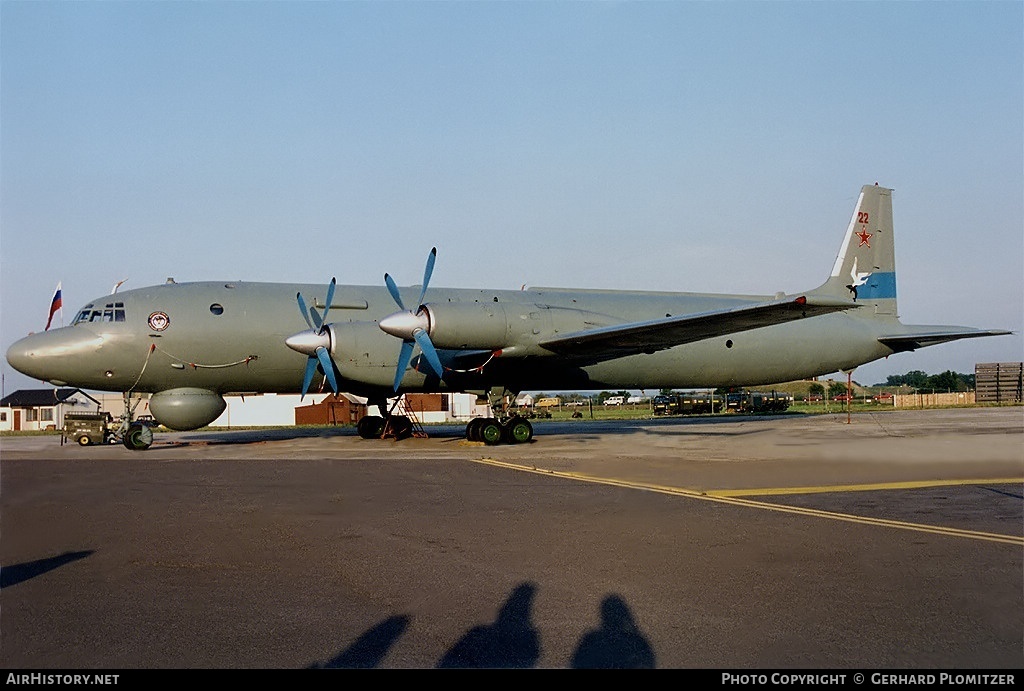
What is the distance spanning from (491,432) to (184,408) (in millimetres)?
9088

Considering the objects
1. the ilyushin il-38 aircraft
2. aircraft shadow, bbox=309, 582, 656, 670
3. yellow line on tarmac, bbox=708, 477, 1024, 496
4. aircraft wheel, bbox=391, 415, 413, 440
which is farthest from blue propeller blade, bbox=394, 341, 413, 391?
aircraft shadow, bbox=309, 582, 656, 670

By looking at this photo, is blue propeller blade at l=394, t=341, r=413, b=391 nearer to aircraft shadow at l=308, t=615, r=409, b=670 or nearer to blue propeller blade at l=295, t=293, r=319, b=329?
blue propeller blade at l=295, t=293, r=319, b=329

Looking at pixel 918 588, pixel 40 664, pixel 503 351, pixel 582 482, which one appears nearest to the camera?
pixel 40 664

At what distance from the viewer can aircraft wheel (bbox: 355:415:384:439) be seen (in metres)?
29.4

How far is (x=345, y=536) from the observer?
966 centimetres

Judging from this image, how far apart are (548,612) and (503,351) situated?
1758 cm

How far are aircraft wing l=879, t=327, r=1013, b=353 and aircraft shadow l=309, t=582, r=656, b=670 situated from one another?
1096 inches

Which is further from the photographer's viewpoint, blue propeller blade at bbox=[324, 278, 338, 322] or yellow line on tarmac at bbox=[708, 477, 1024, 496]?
blue propeller blade at bbox=[324, 278, 338, 322]

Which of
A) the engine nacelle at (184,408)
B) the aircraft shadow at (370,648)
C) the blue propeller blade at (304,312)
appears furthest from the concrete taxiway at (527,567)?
the blue propeller blade at (304,312)

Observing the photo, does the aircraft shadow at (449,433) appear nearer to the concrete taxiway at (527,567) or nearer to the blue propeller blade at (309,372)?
the blue propeller blade at (309,372)

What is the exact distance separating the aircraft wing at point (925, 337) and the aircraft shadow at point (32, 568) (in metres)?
29.1

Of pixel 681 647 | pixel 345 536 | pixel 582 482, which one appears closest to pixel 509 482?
pixel 582 482

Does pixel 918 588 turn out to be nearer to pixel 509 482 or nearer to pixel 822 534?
pixel 822 534

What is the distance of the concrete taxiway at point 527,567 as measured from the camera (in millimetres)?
5465
